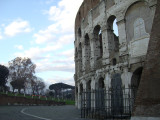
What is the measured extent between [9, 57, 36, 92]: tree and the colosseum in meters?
22.2

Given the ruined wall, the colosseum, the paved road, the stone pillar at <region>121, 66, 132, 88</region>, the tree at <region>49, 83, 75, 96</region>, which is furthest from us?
the tree at <region>49, 83, 75, 96</region>

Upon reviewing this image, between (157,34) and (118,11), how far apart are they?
5.14m

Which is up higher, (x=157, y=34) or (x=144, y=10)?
(x=144, y=10)

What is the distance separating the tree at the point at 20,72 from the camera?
3378cm

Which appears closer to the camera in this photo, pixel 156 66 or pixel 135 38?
pixel 156 66

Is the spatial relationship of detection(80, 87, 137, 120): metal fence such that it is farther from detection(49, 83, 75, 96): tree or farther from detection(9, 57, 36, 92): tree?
detection(49, 83, 75, 96): tree

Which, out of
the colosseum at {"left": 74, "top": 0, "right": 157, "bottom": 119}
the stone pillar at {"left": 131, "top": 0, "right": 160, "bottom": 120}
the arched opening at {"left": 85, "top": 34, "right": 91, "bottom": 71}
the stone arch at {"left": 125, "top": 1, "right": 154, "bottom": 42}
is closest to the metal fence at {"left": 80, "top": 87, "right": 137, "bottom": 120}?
the colosseum at {"left": 74, "top": 0, "right": 157, "bottom": 119}

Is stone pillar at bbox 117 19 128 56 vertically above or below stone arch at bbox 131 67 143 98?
above

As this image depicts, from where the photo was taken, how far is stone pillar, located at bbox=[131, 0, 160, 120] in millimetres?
6184

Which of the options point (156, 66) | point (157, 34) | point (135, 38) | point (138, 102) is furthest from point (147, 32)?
point (138, 102)

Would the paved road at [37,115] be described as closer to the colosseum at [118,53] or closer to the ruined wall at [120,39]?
the colosseum at [118,53]

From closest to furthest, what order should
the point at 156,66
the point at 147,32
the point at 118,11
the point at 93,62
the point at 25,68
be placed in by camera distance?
1. the point at 156,66
2. the point at 147,32
3. the point at 118,11
4. the point at 93,62
5. the point at 25,68

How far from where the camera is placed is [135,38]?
10.4m

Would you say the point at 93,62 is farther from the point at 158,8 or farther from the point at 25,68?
the point at 25,68
